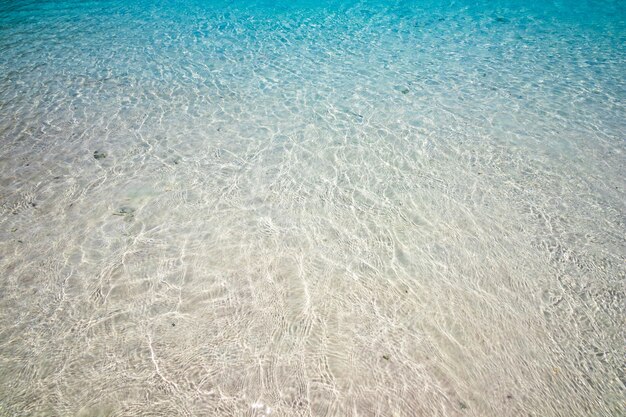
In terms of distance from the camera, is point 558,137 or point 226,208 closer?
point 226,208

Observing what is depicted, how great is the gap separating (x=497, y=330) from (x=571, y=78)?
5.17 metres

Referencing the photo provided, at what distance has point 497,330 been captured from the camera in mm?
2455

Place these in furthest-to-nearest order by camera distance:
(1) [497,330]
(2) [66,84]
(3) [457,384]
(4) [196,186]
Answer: (2) [66,84] → (4) [196,186] → (1) [497,330] → (3) [457,384]

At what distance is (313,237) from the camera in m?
3.13

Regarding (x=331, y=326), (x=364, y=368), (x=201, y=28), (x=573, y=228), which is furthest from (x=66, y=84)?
(x=573, y=228)

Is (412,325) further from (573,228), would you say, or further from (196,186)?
(196,186)

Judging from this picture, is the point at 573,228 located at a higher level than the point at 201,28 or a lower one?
lower

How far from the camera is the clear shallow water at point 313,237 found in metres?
2.21

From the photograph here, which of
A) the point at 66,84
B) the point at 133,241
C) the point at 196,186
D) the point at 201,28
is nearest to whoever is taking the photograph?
the point at 133,241

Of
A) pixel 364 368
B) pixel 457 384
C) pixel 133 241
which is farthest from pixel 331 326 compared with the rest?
pixel 133 241

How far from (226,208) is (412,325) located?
196 centimetres

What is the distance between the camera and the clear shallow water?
2205mm

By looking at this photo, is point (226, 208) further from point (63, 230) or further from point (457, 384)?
point (457, 384)

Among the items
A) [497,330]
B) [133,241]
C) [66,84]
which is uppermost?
[66,84]
